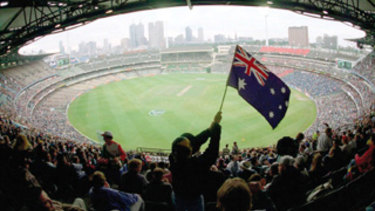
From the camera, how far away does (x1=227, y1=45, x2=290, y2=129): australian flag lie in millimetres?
5527

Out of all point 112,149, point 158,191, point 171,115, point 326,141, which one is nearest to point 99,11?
point 112,149

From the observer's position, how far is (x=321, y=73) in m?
48.0

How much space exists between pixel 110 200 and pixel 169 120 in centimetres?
2942

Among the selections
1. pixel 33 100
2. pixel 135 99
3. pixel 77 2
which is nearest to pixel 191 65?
pixel 135 99

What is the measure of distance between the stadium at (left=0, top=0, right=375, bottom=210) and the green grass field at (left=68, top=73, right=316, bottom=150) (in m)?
0.22

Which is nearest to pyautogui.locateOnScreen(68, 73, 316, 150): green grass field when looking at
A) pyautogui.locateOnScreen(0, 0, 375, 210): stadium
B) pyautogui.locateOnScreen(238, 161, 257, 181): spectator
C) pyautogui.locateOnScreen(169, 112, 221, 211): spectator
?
pyautogui.locateOnScreen(0, 0, 375, 210): stadium

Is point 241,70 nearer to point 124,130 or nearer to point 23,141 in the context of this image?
point 23,141

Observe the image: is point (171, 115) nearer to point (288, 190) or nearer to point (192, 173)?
point (288, 190)

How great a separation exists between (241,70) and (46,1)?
314 inches

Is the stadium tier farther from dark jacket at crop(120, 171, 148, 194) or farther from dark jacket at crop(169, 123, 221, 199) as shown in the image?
dark jacket at crop(169, 123, 221, 199)

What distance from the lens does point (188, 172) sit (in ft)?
10.2

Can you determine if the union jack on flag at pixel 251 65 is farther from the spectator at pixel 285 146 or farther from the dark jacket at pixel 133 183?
the dark jacket at pixel 133 183

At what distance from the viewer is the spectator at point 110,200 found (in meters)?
3.38

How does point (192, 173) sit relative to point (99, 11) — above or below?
below
